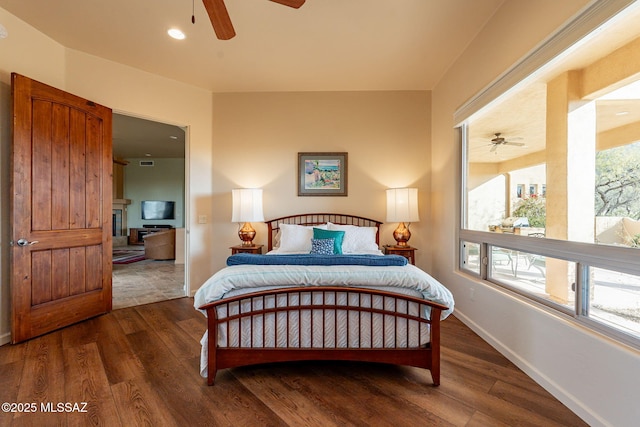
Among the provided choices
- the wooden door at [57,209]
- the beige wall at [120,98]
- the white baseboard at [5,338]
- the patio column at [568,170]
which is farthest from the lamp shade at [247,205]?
the patio column at [568,170]

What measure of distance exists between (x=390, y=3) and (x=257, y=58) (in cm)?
160

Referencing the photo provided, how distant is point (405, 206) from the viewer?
11.8 ft

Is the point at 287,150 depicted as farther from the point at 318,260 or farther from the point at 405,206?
the point at 318,260

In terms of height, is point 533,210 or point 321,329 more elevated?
point 533,210

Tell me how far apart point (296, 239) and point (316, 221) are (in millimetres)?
620

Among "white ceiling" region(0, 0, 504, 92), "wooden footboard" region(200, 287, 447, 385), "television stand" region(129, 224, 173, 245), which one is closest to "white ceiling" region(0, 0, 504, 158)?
"white ceiling" region(0, 0, 504, 92)

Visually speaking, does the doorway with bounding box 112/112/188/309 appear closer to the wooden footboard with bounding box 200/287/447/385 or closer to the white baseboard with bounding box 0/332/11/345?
the white baseboard with bounding box 0/332/11/345

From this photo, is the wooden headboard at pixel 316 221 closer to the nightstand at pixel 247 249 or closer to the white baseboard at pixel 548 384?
the nightstand at pixel 247 249

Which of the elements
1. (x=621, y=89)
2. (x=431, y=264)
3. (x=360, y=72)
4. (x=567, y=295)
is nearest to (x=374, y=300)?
(x=567, y=295)

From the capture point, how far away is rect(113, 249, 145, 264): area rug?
6.09 m

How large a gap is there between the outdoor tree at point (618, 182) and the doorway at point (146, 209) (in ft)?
14.8

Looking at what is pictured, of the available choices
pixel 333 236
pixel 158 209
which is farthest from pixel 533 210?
pixel 158 209

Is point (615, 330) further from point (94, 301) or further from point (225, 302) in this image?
point (94, 301)

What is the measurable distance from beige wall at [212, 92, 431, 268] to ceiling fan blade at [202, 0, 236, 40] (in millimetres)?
2103
